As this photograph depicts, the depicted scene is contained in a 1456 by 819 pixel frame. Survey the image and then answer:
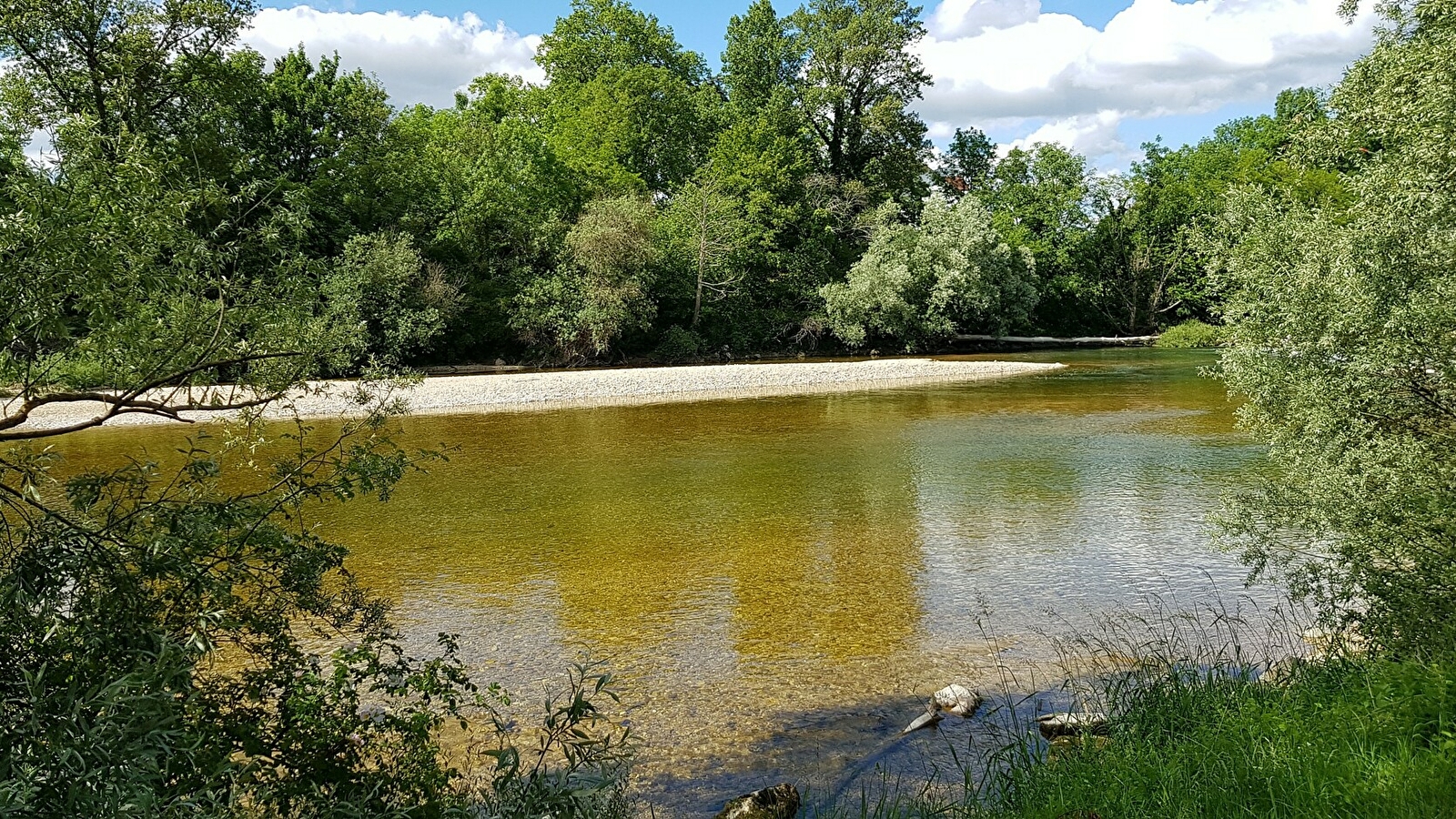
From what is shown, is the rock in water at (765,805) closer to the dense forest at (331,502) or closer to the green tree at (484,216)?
the dense forest at (331,502)

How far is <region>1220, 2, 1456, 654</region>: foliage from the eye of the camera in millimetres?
6469

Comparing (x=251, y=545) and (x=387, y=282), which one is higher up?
(x=387, y=282)

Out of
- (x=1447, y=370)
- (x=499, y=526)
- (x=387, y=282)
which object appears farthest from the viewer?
(x=387, y=282)

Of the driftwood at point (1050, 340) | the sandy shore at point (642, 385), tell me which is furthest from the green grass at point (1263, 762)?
the driftwood at point (1050, 340)

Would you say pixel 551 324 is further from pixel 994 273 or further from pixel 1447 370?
pixel 1447 370

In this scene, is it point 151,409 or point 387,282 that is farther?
point 387,282

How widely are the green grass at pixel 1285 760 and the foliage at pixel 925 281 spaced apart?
4096cm

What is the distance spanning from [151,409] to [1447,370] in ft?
28.9

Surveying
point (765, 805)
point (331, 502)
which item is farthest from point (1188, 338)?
point (331, 502)

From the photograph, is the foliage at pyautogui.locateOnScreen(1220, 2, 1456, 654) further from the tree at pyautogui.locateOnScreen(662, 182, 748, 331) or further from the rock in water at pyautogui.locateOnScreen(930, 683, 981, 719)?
the tree at pyautogui.locateOnScreen(662, 182, 748, 331)

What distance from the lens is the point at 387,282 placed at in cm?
3675

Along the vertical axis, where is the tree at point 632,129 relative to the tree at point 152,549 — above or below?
above

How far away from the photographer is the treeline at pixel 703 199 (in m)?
38.1

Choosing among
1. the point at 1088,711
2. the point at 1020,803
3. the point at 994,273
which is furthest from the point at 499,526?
the point at 994,273
